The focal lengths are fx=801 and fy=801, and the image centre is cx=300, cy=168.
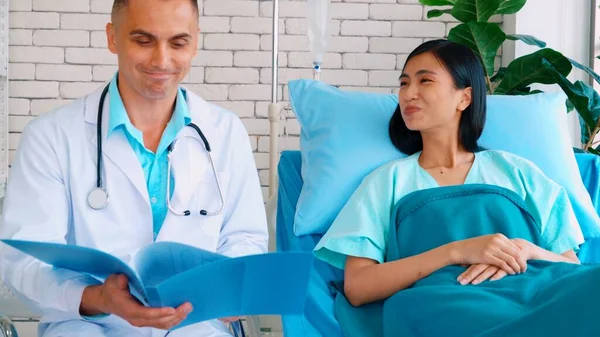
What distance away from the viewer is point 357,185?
7.55ft

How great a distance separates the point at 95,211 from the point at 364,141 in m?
0.96

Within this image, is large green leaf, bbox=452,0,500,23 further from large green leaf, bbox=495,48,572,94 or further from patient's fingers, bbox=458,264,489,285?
patient's fingers, bbox=458,264,489,285

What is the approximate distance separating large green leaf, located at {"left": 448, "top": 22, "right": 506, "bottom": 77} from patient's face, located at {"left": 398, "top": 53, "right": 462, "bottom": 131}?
975mm

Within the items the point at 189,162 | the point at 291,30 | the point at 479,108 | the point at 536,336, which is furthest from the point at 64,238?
the point at 291,30

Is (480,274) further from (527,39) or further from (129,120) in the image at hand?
(527,39)

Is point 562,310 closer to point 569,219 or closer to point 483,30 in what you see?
point 569,219

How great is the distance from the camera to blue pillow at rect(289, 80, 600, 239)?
228 cm

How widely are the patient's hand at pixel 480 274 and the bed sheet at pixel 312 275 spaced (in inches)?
13.0

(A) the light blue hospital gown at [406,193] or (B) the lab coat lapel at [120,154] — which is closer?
(B) the lab coat lapel at [120,154]

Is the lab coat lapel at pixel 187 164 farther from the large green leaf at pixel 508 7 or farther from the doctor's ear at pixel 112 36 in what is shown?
the large green leaf at pixel 508 7

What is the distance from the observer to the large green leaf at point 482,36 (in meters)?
3.14

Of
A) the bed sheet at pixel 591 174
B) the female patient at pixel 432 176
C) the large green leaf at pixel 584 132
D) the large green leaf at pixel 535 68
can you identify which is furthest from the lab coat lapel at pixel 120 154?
the large green leaf at pixel 584 132

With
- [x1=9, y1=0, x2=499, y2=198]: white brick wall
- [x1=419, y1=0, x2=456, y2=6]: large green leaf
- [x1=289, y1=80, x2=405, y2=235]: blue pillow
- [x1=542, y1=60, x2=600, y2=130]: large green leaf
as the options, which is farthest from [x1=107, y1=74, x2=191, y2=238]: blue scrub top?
[x1=542, y1=60, x2=600, y2=130]: large green leaf

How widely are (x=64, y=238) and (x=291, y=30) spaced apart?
6.68ft
